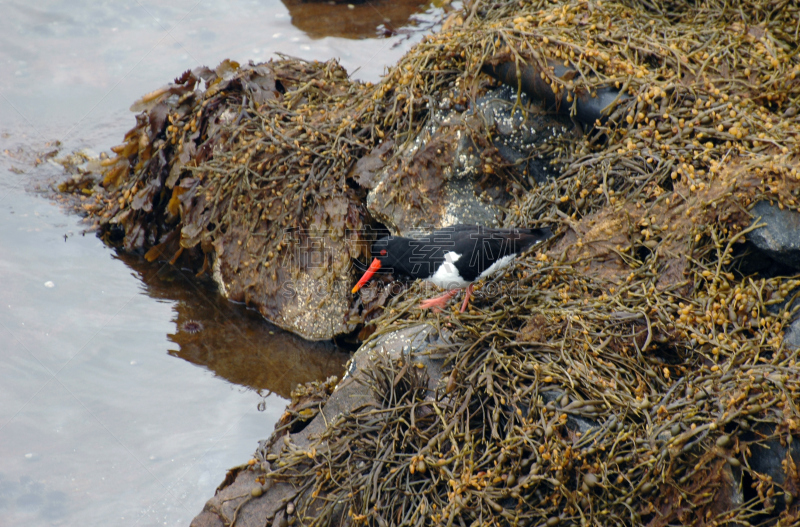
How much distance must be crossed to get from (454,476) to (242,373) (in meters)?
2.37

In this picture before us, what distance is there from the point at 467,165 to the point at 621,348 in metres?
2.04

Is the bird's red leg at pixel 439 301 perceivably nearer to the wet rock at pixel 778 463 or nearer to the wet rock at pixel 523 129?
the wet rock at pixel 523 129

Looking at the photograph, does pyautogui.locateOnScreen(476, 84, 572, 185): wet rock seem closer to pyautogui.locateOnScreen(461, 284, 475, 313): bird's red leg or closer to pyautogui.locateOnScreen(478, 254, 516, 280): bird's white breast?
pyautogui.locateOnScreen(478, 254, 516, 280): bird's white breast

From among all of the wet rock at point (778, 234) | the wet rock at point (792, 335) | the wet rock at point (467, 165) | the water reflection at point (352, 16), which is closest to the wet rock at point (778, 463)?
the wet rock at point (792, 335)

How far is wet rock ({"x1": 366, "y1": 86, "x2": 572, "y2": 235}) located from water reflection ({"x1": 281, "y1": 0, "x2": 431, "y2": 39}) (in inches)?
162

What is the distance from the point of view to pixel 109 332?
4715 millimetres

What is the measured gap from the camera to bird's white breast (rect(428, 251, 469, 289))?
3.54 metres

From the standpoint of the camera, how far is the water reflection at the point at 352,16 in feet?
26.9

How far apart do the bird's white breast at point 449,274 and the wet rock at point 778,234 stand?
1.61 m

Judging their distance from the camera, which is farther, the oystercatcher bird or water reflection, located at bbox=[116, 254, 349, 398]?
water reflection, located at bbox=[116, 254, 349, 398]

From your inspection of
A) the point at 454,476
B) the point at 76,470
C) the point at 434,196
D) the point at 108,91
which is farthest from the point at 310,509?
the point at 108,91

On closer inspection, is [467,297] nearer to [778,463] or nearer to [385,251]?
[385,251]

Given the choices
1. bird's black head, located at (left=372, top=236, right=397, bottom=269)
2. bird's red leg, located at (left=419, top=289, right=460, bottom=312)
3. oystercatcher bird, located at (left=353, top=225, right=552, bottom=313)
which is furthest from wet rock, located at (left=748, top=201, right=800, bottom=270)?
bird's black head, located at (left=372, top=236, right=397, bottom=269)

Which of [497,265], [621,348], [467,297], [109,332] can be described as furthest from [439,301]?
[109,332]
